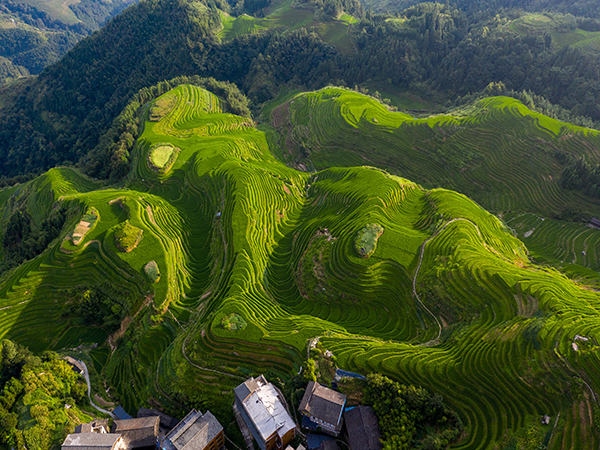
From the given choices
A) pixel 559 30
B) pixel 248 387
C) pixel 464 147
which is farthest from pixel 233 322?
pixel 559 30

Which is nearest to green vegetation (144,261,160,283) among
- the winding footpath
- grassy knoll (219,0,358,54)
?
the winding footpath

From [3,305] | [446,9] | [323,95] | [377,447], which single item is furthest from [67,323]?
[446,9]

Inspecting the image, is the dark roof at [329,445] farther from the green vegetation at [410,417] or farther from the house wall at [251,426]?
the house wall at [251,426]

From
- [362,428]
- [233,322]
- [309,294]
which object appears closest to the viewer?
[362,428]

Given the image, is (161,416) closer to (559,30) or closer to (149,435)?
(149,435)

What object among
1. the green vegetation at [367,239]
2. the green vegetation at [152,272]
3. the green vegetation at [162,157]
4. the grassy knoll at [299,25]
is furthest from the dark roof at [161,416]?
the grassy knoll at [299,25]
